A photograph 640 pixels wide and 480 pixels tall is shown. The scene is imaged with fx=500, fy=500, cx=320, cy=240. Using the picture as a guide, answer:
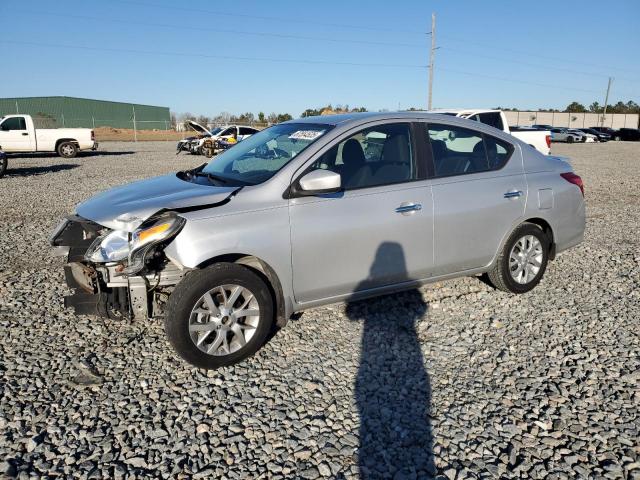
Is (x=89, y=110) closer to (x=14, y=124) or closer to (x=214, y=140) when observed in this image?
(x=14, y=124)

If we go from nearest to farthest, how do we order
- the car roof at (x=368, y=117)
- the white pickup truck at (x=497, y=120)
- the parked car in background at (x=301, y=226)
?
the parked car in background at (x=301, y=226)
the car roof at (x=368, y=117)
the white pickup truck at (x=497, y=120)

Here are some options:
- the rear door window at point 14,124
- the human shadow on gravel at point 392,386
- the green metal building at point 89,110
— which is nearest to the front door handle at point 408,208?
the human shadow on gravel at point 392,386

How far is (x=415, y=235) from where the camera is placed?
13.7 feet

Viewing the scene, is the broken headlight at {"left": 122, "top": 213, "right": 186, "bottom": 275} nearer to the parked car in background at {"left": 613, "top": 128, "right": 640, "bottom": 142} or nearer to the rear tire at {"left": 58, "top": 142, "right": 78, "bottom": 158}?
the rear tire at {"left": 58, "top": 142, "right": 78, "bottom": 158}

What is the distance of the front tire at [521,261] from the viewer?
4.84 metres

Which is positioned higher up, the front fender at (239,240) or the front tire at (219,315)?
the front fender at (239,240)

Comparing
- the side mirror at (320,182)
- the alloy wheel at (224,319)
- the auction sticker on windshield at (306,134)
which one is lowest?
the alloy wheel at (224,319)

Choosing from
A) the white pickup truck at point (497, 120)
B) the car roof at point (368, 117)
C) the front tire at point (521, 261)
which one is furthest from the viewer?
the white pickup truck at point (497, 120)

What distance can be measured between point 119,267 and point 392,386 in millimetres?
2072

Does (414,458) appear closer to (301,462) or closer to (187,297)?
(301,462)

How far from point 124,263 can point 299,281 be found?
1.25 m

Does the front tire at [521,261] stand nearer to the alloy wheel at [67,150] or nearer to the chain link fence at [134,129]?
the alloy wheel at [67,150]

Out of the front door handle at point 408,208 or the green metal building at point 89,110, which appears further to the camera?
the green metal building at point 89,110

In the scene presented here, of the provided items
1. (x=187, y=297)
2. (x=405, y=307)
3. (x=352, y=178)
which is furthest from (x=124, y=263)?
(x=405, y=307)
